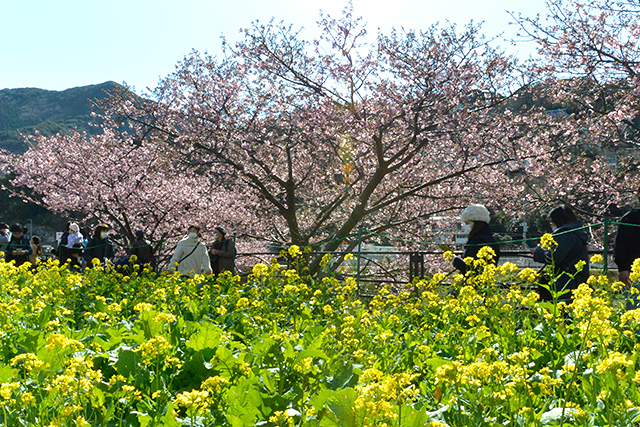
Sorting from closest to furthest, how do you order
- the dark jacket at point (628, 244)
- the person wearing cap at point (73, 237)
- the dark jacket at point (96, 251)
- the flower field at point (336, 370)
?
the flower field at point (336, 370), the dark jacket at point (628, 244), the dark jacket at point (96, 251), the person wearing cap at point (73, 237)

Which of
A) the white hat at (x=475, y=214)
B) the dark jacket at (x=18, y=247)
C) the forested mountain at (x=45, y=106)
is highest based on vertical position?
the forested mountain at (x=45, y=106)

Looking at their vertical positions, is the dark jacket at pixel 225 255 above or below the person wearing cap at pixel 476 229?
below

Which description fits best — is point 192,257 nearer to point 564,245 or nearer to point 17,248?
point 17,248

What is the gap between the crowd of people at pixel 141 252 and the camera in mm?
9531

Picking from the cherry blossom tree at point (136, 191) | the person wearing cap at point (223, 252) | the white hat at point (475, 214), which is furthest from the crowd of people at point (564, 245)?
the cherry blossom tree at point (136, 191)

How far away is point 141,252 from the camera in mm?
10773

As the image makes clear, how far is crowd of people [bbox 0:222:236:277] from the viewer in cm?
953

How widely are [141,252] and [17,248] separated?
3992mm

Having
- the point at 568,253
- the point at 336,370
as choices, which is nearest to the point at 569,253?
the point at 568,253

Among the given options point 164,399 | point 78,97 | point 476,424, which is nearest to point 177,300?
point 164,399

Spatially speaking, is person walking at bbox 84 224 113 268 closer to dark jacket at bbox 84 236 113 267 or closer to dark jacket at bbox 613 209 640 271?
dark jacket at bbox 84 236 113 267

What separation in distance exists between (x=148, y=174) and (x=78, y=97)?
13091 centimetres

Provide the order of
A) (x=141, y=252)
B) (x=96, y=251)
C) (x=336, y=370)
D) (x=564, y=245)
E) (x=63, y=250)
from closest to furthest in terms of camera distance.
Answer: (x=336, y=370), (x=564, y=245), (x=141, y=252), (x=96, y=251), (x=63, y=250)

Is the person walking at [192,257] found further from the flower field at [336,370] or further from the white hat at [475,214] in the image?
the white hat at [475,214]
